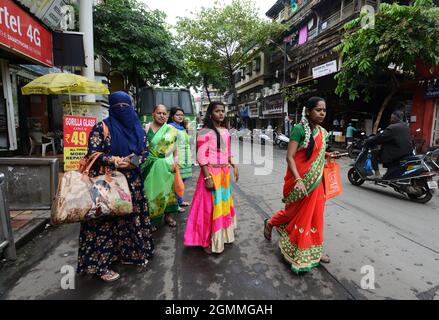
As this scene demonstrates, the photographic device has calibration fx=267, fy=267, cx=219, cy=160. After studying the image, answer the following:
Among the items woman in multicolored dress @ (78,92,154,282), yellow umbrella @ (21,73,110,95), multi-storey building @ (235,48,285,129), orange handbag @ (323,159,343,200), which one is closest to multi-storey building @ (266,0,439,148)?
multi-storey building @ (235,48,285,129)

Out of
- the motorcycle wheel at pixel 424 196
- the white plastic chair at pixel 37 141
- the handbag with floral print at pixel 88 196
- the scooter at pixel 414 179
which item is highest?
the white plastic chair at pixel 37 141

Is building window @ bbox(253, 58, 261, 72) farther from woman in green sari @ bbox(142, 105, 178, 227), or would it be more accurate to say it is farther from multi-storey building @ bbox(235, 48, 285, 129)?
woman in green sari @ bbox(142, 105, 178, 227)

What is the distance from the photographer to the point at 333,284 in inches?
94.0

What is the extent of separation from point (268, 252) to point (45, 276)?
7.34 feet

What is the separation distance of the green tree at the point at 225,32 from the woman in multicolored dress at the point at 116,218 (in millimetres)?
20898

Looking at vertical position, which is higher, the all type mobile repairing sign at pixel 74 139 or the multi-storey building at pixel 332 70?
the multi-storey building at pixel 332 70

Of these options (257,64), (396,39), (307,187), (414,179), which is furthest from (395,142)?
(257,64)

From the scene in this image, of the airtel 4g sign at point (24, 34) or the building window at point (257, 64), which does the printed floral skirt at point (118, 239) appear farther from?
the building window at point (257, 64)

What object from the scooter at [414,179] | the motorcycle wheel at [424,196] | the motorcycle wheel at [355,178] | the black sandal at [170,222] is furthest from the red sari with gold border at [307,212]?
the motorcycle wheel at [355,178]

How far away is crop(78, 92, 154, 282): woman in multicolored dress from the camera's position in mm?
2338

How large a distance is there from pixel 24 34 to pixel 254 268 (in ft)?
20.6

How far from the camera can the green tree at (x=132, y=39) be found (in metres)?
9.27

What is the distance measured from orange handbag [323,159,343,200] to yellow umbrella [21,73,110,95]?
485cm
